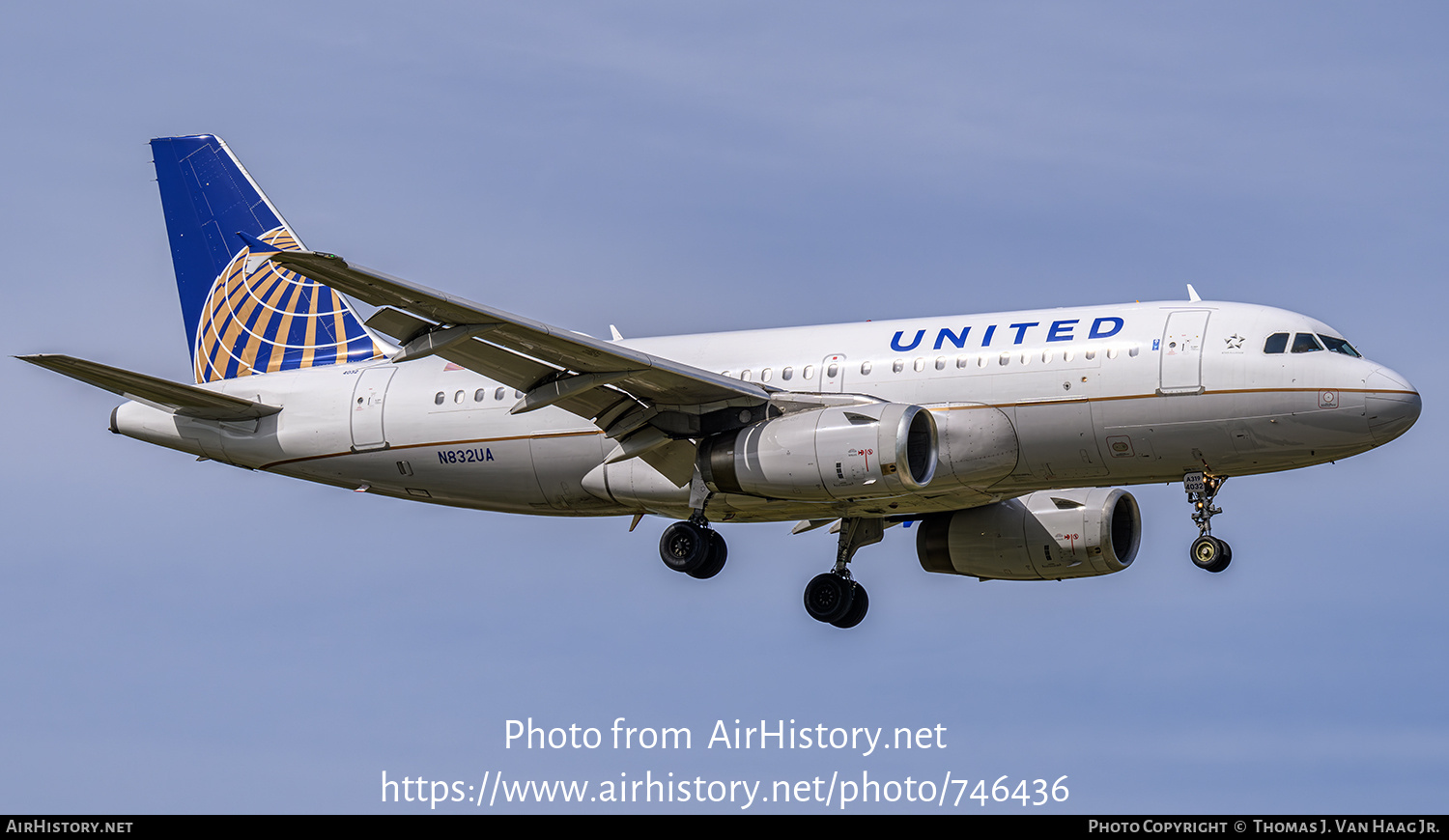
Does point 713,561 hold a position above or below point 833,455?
below

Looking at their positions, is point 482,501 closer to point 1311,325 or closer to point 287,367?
point 287,367

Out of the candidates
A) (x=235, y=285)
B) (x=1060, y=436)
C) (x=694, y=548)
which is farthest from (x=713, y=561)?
(x=235, y=285)

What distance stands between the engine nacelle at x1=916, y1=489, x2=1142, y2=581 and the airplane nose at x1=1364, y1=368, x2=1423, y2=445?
23.6ft

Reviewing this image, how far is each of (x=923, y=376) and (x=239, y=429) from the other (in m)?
14.6

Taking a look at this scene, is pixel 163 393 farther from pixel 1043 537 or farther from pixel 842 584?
pixel 1043 537

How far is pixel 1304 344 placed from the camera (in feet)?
104

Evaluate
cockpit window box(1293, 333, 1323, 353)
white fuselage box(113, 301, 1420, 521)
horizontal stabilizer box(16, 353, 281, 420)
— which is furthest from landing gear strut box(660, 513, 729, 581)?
cockpit window box(1293, 333, 1323, 353)

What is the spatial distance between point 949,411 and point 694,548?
17.0 feet

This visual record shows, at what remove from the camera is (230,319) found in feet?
133

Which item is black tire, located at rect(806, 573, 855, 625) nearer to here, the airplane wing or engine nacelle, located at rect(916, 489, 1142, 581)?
engine nacelle, located at rect(916, 489, 1142, 581)

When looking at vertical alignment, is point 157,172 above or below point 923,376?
above

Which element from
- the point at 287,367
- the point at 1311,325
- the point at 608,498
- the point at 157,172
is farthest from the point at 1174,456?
the point at 157,172

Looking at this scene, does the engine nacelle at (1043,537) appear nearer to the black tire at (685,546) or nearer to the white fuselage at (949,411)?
the white fuselage at (949,411)

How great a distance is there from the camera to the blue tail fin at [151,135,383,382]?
3950cm
